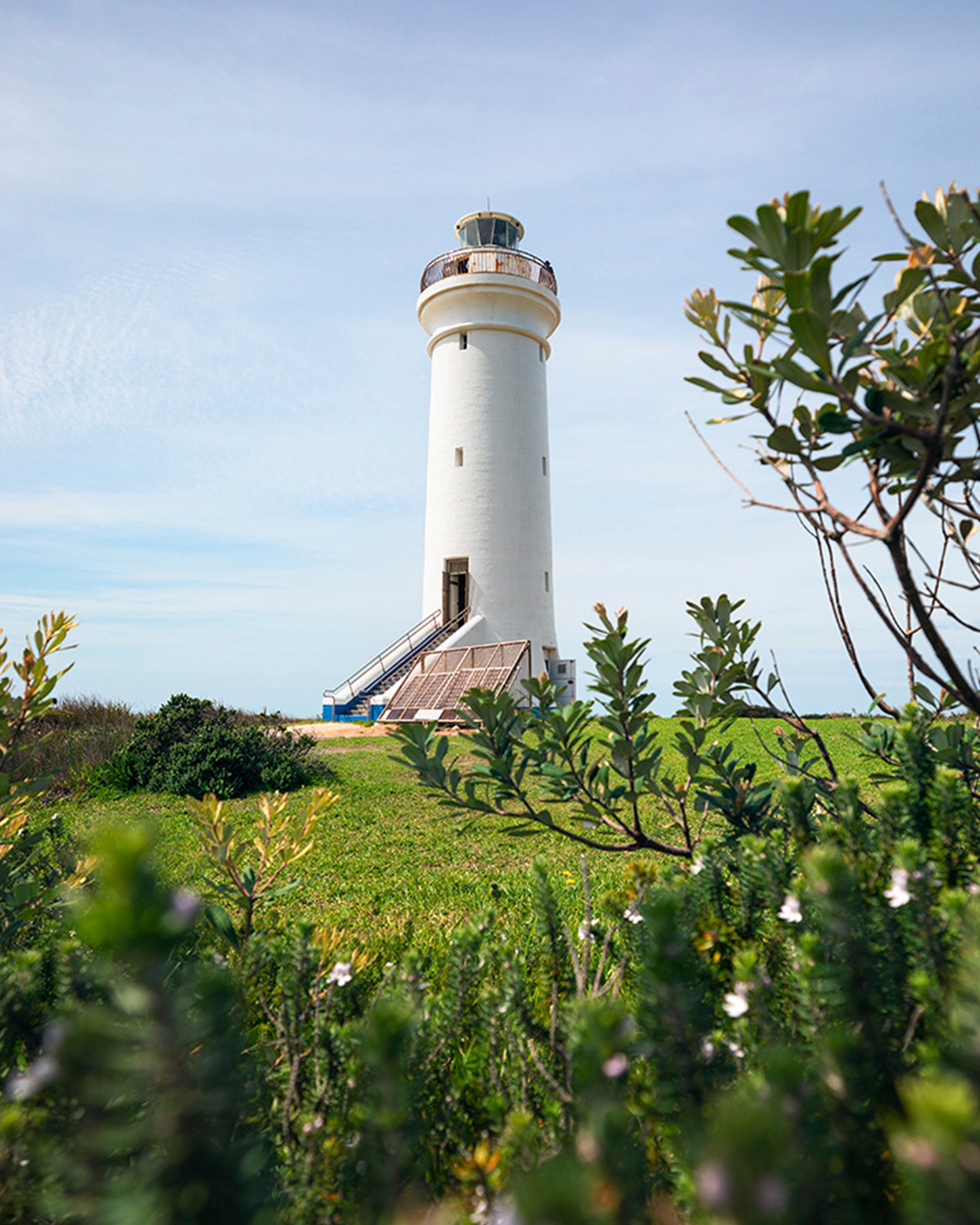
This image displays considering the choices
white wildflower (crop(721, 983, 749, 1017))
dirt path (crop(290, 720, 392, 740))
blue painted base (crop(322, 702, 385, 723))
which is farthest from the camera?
blue painted base (crop(322, 702, 385, 723))

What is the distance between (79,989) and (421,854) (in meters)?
5.91

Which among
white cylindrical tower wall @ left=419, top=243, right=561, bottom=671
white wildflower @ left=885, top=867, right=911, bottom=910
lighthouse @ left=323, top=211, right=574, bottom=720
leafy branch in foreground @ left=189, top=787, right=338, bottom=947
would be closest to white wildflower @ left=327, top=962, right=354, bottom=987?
leafy branch in foreground @ left=189, top=787, right=338, bottom=947

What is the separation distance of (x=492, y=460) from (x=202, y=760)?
1598 cm

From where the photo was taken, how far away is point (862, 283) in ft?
5.99

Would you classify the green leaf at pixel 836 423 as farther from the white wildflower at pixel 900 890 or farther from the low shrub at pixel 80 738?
the low shrub at pixel 80 738

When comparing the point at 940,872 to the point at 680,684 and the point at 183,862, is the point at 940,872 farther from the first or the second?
the point at 183,862

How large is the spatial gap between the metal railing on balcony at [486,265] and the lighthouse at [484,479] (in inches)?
1.8

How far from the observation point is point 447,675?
2206 centimetres

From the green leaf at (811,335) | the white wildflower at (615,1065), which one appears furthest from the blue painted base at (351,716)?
the white wildflower at (615,1065)

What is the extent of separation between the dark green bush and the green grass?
1.54 ft

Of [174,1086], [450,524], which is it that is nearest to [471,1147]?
[174,1086]

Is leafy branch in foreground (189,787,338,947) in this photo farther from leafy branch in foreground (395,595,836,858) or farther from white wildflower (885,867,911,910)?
white wildflower (885,867,911,910)

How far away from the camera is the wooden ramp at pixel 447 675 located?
20.8 meters

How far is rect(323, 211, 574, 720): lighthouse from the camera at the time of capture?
24844 mm
